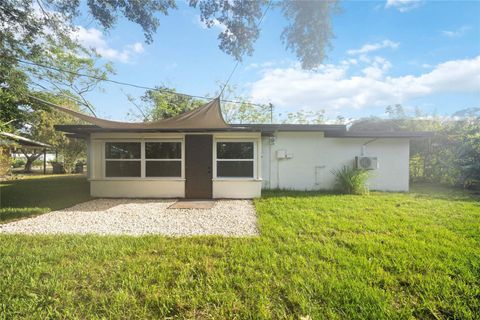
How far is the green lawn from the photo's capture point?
2148mm

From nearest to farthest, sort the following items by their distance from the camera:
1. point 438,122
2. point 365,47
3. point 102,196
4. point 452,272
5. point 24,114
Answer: point 452,272, point 365,47, point 102,196, point 438,122, point 24,114

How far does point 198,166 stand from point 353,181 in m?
5.89

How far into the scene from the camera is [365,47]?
23.3 feet

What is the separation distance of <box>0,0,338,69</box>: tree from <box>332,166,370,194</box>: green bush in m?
5.28

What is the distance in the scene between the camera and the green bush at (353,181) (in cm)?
806

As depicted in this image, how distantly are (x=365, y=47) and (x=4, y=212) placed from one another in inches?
459

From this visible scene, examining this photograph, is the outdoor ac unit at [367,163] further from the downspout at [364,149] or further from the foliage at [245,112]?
the foliage at [245,112]

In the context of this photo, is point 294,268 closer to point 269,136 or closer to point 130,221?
point 130,221

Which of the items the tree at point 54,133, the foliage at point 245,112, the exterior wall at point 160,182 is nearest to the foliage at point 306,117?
the foliage at point 245,112

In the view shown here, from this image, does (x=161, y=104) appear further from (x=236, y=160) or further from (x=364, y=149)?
(x=364, y=149)

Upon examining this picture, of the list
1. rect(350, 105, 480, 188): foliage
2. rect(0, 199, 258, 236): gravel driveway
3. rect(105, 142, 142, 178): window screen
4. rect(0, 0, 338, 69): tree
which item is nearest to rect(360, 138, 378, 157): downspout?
rect(350, 105, 480, 188): foliage

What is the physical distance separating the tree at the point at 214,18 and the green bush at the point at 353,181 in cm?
528

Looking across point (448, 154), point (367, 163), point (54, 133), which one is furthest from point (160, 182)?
point (54, 133)

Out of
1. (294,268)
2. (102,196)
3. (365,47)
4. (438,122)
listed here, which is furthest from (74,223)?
(438,122)
